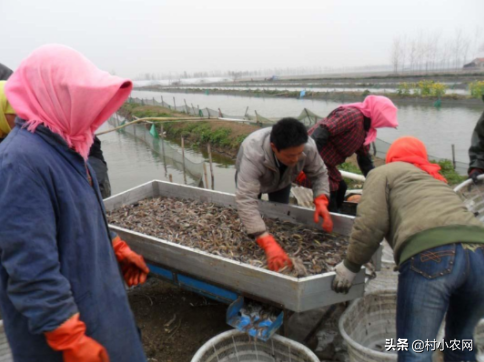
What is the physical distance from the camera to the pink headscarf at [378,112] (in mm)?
3811

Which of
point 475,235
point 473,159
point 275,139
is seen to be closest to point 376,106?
point 473,159

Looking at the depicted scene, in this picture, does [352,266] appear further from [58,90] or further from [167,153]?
[167,153]

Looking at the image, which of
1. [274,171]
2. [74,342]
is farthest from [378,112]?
[74,342]

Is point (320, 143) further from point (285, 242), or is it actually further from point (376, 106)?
point (285, 242)

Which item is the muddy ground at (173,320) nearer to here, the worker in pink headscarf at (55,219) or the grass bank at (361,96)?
the worker in pink headscarf at (55,219)

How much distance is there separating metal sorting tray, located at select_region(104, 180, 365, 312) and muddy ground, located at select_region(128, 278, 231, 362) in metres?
0.62

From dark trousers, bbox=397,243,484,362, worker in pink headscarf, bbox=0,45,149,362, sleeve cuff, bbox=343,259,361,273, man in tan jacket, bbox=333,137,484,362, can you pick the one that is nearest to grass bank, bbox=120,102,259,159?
sleeve cuff, bbox=343,259,361,273

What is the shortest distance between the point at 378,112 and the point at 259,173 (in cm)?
157

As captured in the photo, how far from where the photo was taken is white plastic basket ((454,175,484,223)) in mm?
3682

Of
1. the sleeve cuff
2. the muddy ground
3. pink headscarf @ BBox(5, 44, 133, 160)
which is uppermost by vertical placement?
pink headscarf @ BBox(5, 44, 133, 160)

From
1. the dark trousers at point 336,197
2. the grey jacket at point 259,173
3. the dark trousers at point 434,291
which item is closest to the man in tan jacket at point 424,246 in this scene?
the dark trousers at point 434,291

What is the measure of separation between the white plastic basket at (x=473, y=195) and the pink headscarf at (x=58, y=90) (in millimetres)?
3506

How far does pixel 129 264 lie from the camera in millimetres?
2191

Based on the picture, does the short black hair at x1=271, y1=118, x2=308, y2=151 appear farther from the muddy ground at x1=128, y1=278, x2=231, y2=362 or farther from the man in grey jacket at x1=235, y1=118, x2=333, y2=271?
the muddy ground at x1=128, y1=278, x2=231, y2=362
